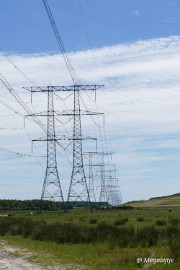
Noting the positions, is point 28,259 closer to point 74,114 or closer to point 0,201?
point 74,114

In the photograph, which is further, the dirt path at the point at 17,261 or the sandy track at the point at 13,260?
the sandy track at the point at 13,260

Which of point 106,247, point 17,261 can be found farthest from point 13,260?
point 106,247

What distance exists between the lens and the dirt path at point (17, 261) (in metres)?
17.3

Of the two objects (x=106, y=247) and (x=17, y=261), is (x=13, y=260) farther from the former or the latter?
(x=106, y=247)

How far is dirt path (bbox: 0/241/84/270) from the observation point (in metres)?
17.3

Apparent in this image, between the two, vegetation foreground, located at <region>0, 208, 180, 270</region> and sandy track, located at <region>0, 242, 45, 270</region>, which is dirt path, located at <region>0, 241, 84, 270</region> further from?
vegetation foreground, located at <region>0, 208, 180, 270</region>

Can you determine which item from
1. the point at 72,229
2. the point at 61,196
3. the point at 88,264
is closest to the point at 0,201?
the point at 61,196

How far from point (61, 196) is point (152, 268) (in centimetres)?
4565

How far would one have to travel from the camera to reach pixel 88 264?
1777 centimetres

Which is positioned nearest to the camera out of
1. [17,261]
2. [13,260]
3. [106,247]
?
[17,261]

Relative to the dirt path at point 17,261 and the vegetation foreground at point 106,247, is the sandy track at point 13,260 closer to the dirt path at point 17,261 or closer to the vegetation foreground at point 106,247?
the dirt path at point 17,261

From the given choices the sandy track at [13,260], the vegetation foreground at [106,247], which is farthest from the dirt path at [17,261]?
the vegetation foreground at [106,247]

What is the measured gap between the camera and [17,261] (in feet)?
64.6

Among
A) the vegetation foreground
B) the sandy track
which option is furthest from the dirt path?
the vegetation foreground
